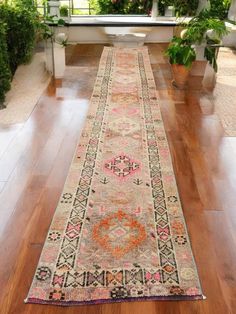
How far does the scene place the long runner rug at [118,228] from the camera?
1.63 m

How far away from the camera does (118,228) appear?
201cm

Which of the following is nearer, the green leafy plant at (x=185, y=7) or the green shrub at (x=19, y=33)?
the green shrub at (x=19, y=33)

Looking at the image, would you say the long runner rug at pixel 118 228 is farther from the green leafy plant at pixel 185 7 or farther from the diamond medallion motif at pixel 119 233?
the green leafy plant at pixel 185 7

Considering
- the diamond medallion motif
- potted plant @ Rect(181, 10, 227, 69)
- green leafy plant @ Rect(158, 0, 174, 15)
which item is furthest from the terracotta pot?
green leafy plant @ Rect(158, 0, 174, 15)

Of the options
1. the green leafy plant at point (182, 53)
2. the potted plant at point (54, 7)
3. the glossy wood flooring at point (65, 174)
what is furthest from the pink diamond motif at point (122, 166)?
the potted plant at point (54, 7)

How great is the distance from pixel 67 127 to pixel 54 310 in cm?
201

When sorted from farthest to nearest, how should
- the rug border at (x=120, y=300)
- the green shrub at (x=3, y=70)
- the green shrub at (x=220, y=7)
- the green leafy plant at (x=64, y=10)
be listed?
1. the green shrub at (x=220, y=7)
2. the green leafy plant at (x=64, y=10)
3. the green shrub at (x=3, y=70)
4. the rug border at (x=120, y=300)

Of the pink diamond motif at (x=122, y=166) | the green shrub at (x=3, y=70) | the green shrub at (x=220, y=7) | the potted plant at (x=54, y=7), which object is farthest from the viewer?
the green shrub at (x=220, y=7)

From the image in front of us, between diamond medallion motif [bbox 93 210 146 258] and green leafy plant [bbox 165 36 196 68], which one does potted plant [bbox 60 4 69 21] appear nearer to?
green leafy plant [bbox 165 36 196 68]

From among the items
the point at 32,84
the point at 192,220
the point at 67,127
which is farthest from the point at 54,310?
the point at 32,84

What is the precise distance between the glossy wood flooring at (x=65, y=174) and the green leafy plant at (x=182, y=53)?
386 millimetres

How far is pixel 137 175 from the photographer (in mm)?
2535

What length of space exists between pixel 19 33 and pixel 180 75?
2.15 meters

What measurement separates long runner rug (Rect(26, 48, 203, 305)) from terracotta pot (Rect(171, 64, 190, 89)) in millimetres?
1187
